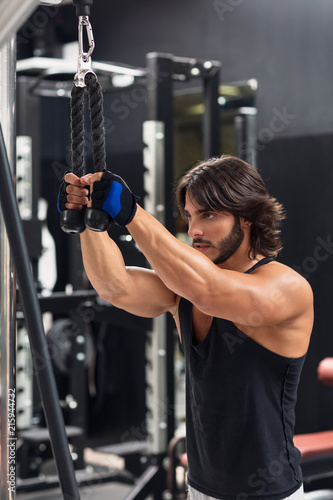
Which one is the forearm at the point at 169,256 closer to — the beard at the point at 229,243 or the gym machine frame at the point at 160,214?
the beard at the point at 229,243

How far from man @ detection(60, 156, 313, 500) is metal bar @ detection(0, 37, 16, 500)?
1.13 feet

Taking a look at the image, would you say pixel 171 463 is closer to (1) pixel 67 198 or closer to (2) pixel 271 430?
(2) pixel 271 430

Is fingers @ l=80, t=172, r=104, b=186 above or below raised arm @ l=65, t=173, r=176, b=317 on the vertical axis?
above

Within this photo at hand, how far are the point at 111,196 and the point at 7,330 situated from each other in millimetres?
332

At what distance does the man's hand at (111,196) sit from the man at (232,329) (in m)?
0.24

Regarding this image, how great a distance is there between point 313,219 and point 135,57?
218 cm

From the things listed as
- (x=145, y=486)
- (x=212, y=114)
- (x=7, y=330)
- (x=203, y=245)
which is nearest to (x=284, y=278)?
(x=203, y=245)

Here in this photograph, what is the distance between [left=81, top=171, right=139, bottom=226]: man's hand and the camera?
139 cm

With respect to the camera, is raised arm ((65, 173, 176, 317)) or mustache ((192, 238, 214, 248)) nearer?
raised arm ((65, 173, 176, 317))

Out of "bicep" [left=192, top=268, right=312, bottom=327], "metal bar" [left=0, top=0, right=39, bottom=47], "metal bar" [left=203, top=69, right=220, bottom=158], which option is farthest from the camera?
"metal bar" [left=203, top=69, right=220, bottom=158]

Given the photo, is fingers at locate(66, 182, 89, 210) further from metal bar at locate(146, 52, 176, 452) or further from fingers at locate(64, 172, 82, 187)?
metal bar at locate(146, 52, 176, 452)

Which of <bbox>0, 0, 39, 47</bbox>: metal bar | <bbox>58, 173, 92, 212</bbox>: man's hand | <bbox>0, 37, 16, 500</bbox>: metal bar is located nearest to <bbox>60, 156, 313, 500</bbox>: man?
<bbox>58, 173, 92, 212</bbox>: man's hand

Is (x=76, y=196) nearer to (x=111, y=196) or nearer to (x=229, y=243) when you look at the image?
(x=111, y=196)

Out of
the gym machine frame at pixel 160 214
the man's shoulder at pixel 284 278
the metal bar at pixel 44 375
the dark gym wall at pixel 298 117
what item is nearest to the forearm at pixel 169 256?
the man's shoulder at pixel 284 278
